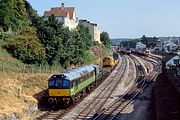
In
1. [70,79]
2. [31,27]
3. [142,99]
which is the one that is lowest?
[142,99]

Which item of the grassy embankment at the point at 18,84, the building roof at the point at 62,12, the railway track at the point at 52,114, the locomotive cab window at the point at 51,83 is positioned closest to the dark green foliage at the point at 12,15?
the grassy embankment at the point at 18,84

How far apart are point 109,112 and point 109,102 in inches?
232

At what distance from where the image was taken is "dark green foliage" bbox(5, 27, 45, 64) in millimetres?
51344

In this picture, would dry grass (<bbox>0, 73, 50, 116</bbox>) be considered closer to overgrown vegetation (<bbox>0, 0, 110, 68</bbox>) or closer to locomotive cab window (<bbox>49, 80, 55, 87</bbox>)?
locomotive cab window (<bbox>49, 80, 55, 87</bbox>)

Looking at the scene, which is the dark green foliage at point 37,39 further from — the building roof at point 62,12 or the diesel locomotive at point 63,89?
the building roof at point 62,12

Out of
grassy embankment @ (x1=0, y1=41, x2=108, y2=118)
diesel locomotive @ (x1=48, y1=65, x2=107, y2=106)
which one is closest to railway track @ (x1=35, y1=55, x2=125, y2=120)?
diesel locomotive @ (x1=48, y1=65, x2=107, y2=106)

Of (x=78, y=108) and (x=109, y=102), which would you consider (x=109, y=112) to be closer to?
(x=78, y=108)

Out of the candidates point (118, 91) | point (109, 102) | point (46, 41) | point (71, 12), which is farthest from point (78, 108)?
point (71, 12)

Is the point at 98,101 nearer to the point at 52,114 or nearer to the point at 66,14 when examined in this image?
the point at 52,114

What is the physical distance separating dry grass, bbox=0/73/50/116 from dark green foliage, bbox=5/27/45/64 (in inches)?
226

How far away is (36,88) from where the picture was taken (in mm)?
40469

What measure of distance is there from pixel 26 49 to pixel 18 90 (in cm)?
1717

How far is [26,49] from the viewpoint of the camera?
51.6m

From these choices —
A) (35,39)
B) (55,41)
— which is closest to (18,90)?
(35,39)
